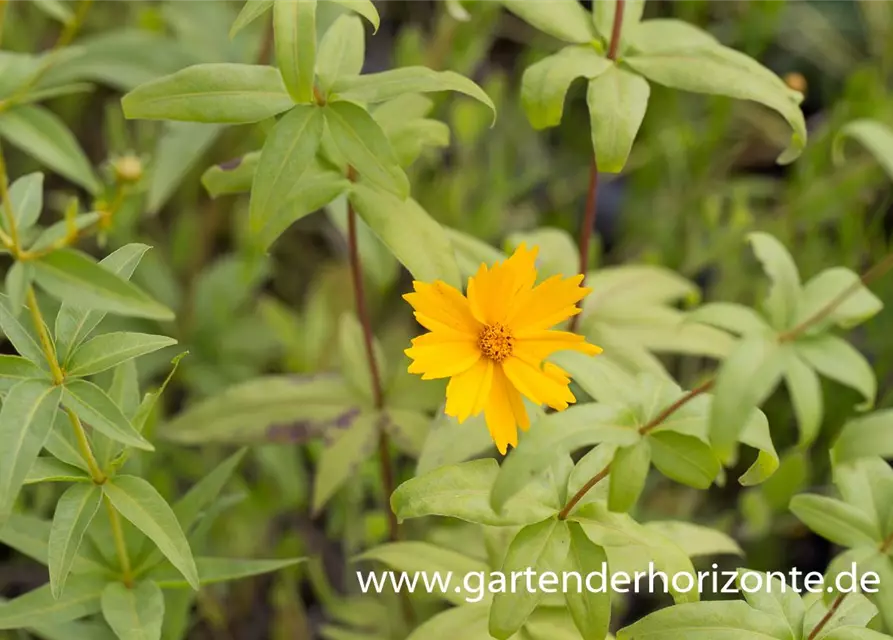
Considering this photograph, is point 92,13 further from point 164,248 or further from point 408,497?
point 408,497

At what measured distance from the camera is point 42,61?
3.45 feet

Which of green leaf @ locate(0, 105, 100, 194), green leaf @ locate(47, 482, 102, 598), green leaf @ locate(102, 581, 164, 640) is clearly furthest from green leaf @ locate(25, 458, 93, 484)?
green leaf @ locate(0, 105, 100, 194)

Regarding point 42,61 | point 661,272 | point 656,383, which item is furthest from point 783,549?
point 42,61

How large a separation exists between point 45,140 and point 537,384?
661mm

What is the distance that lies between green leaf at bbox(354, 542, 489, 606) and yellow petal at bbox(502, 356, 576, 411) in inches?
9.1

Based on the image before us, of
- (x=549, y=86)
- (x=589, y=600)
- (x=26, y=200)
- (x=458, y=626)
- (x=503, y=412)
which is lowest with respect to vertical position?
(x=458, y=626)

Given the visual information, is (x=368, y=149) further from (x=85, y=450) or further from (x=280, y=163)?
(x=85, y=450)

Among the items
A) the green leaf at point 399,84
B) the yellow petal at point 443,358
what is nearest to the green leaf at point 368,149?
the green leaf at point 399,84

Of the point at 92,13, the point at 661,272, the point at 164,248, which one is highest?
the point at 92,13

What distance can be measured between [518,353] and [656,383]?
Answer: 4.2 inches

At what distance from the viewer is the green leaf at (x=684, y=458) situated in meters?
0.68

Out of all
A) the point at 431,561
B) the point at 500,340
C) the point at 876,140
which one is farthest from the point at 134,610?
the point at 876,140

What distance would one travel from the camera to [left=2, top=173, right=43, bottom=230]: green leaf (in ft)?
2.37

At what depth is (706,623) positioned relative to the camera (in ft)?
2.49
